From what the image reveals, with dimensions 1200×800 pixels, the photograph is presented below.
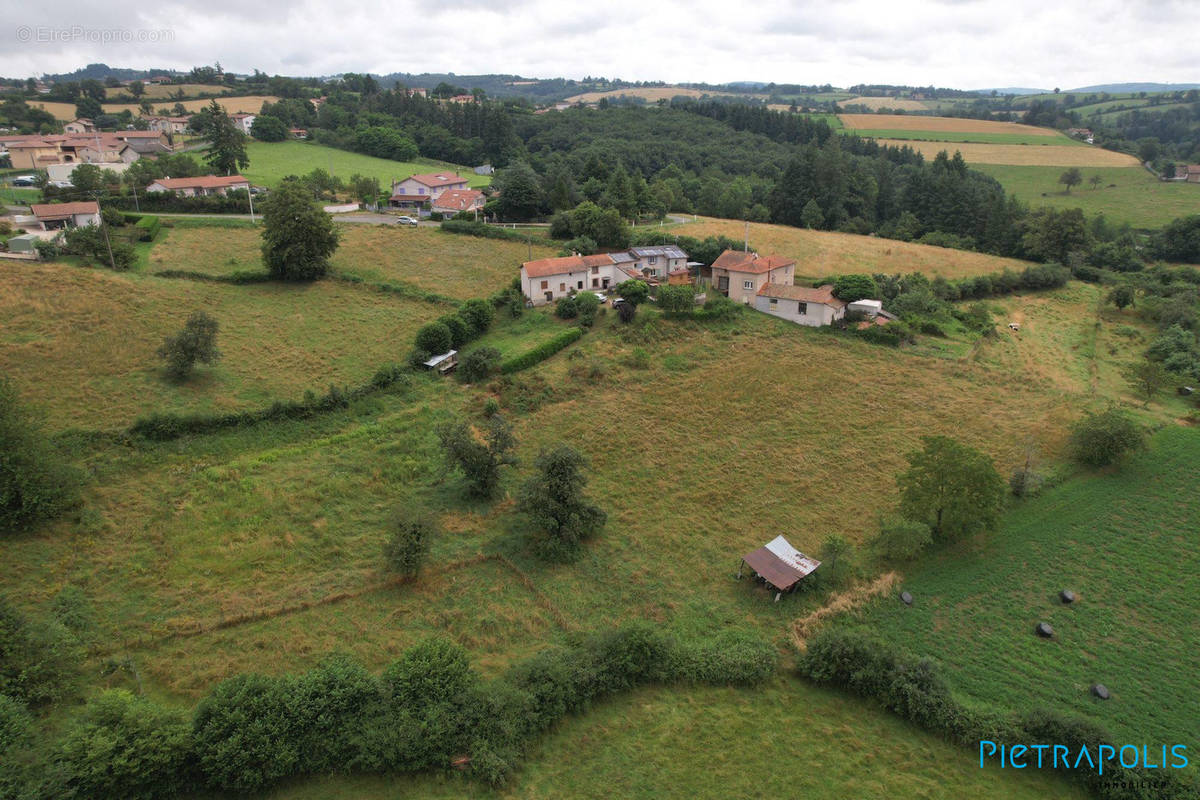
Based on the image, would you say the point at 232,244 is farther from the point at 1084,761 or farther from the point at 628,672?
the point at 1084,761

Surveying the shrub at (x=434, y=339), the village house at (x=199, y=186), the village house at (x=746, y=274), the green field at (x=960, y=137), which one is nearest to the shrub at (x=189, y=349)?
the shrub at (x=434, y=339)

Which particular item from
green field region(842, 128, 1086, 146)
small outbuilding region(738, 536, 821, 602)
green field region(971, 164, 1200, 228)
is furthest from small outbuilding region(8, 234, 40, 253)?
green field region(842, 128, 1086, 146)

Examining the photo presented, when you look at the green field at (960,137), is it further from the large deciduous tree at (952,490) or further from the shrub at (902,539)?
the shrub at (902,539)

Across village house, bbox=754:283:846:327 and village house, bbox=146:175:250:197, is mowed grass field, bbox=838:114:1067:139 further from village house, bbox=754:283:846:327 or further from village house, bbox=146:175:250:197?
village house, bbox=146:175:250:197

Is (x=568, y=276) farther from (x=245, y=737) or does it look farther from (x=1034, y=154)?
(x=1034, y=154)

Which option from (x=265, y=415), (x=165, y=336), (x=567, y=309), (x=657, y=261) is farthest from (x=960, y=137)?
(x=165, y=336)

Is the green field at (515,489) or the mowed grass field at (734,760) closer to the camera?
the mowed grass field at (734,760)
